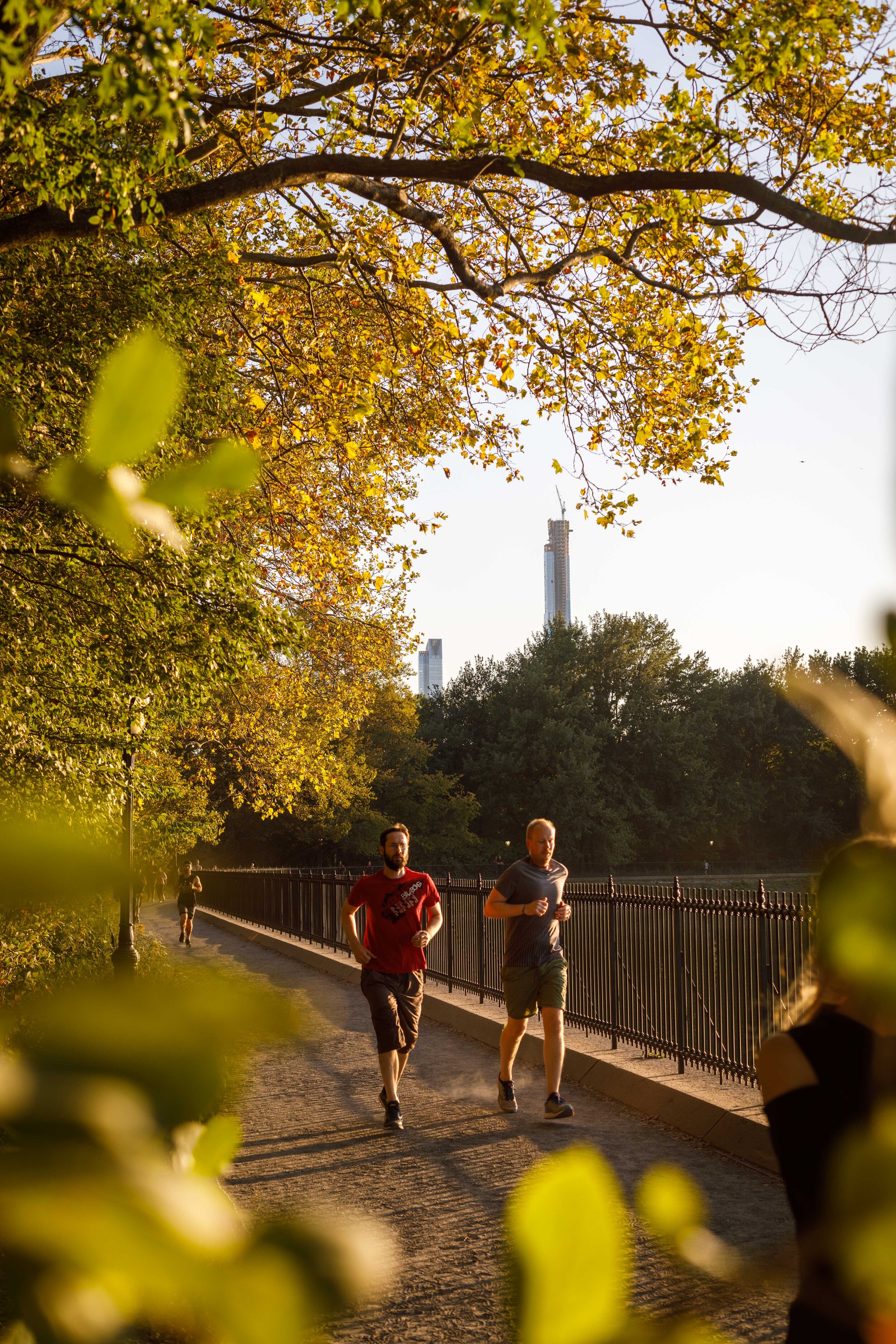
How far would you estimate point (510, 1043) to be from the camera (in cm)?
775

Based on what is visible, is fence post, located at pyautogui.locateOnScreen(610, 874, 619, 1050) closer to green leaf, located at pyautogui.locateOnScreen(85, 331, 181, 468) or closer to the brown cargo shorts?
the brown cargo shorts

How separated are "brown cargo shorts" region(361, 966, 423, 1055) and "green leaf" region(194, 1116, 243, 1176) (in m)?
7.25

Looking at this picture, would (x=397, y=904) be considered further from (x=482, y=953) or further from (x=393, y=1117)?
(x=482, y=953)

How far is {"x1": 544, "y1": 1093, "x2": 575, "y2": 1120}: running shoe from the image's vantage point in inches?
286

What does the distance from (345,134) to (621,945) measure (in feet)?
21.8

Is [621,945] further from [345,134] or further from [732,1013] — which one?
[345,134]

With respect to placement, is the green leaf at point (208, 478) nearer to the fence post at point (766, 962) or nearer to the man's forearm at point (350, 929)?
the man's forearm at point (350, 929)

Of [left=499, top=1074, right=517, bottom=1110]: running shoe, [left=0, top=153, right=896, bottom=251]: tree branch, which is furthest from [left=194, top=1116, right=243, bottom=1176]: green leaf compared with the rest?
[left=499, top=1074, right=517, bottom=1110]: running shoe

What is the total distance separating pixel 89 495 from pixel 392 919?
7537 millimetres

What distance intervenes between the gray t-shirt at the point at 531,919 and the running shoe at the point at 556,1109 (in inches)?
32.5

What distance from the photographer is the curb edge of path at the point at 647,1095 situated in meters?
6.43

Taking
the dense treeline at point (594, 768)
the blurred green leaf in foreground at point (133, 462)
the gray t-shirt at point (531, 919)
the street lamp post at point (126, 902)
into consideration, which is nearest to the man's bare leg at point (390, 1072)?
the gray t-shirt at point (531, 919)

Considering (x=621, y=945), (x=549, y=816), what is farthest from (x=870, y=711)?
(x=549, y=816)

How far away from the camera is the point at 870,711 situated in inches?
21.4
